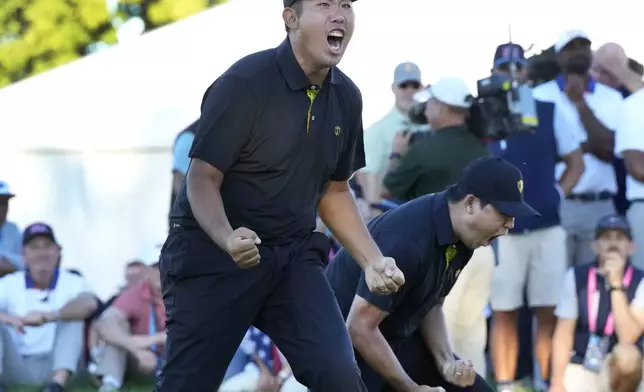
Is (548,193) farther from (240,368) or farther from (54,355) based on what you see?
(54,355)

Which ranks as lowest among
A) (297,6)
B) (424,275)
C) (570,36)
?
(424,275)

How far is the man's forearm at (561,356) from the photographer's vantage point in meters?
7.96

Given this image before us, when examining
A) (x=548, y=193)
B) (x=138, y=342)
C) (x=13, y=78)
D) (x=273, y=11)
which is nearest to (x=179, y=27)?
(x=273, y=11)

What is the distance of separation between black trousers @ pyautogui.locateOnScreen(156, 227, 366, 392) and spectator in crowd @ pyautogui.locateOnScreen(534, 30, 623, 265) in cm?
414

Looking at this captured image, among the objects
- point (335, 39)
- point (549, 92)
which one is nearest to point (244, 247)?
point (335, 39)

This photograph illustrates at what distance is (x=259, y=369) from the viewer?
325 inches

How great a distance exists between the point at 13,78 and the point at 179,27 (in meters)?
14.2

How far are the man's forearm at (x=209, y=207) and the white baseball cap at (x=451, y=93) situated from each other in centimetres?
342

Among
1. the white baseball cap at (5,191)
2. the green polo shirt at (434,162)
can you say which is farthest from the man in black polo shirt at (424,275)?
the white baseball cap at (5,191)

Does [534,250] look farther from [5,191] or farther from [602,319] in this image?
[5,191]

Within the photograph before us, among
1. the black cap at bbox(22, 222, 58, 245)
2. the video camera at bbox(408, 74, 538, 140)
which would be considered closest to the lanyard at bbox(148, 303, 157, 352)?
the black cap at bbox(22, 222, 58, 245)

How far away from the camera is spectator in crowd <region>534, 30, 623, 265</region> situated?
8.48 metres

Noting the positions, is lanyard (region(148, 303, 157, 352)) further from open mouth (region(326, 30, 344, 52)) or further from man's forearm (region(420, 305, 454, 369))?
open mouth (region(326, 30, 344, 52))

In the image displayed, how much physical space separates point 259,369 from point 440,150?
1783mm
